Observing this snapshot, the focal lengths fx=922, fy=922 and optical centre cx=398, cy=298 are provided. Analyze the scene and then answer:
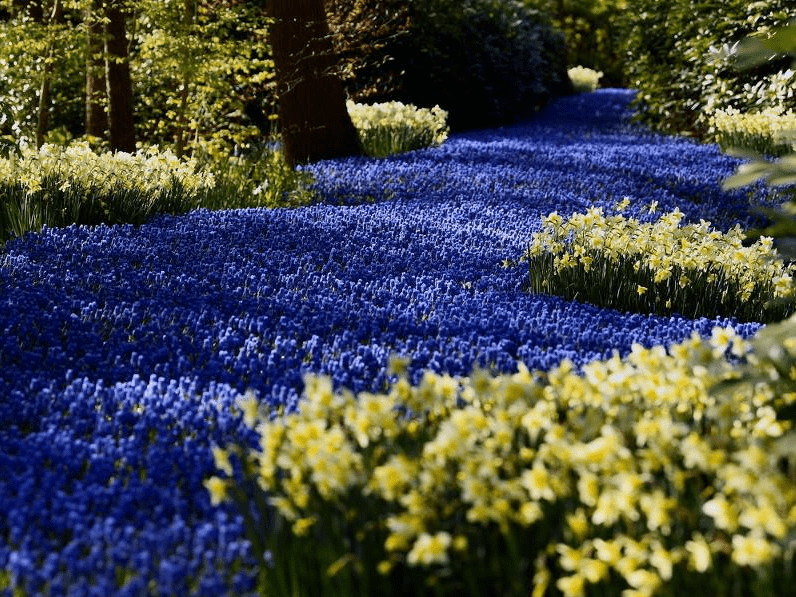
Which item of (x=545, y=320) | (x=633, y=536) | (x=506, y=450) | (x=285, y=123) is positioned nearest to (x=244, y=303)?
(x=545, y=320)

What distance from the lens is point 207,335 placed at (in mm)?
3939

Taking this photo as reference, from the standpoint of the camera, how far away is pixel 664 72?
13250mm

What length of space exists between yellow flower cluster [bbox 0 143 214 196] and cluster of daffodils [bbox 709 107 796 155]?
5745 millimetres

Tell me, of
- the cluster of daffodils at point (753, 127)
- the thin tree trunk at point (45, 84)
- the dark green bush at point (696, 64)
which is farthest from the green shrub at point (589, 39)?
the thin tree trunk at point (45, 84)

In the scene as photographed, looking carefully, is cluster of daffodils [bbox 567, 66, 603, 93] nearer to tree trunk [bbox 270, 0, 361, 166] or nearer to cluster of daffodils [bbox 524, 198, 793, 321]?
tree trunk [bbox 270, 0, 361, 166]

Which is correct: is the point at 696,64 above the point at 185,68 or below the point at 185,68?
above

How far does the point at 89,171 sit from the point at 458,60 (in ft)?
32.1

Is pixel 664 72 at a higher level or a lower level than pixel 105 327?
higher

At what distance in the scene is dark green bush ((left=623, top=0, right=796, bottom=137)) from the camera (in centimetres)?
1128

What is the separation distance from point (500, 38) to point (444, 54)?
6.31 feet

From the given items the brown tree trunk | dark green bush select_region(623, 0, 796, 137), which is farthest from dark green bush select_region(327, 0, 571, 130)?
the brown tree trunk

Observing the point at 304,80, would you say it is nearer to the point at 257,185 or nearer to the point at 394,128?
the point at 257,185

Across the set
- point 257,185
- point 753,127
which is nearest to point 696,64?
point 753,127

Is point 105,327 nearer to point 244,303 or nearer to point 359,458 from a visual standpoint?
point 244,303
